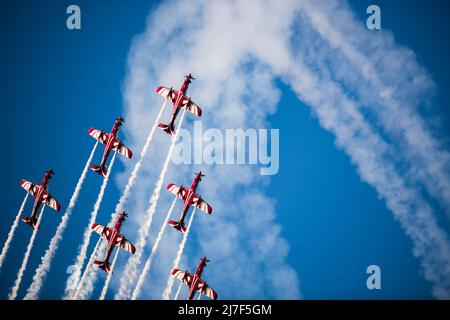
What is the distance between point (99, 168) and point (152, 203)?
25.5 ft

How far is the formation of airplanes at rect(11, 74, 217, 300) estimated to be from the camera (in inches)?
2228

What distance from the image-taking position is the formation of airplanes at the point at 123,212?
186 ft

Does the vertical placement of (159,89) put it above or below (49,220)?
below

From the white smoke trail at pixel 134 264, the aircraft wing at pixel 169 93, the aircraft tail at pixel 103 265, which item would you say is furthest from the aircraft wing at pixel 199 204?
the aircraft wing at pixel 169 93

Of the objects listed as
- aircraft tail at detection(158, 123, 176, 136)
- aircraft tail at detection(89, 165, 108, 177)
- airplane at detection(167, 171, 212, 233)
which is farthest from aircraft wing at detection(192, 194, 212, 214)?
aircraft tail at detection(89, 165, 108, 177)

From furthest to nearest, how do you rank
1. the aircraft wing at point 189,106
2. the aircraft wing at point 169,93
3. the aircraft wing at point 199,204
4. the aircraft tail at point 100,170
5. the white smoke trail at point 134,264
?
the aircraft wing at point 169,93 → the aircraft wing at point 189,106 → the aircraft wing at point 199,204 → the aircraft tail at point 100,170 → the white smoke trail at point 134,264

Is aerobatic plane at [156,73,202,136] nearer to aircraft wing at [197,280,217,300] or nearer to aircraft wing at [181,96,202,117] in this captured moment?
aircraft wing at [181,96,202,117]

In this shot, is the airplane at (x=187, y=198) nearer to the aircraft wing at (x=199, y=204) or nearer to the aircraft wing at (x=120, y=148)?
the aircraft wing at (x=199, y=204)

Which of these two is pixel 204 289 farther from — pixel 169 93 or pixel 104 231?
pixel 169 93

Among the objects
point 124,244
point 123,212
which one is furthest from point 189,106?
point 124,244

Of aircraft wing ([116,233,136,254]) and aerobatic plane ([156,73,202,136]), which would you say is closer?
aircraft wing ([116,233,136,254])
